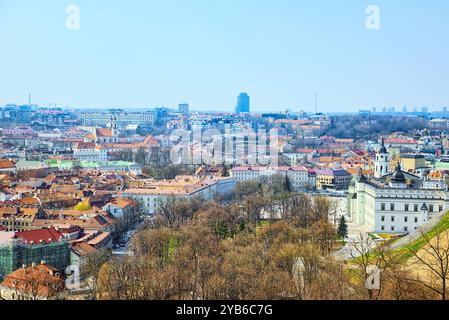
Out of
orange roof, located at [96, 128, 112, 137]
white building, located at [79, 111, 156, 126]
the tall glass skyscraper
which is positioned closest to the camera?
the tall glass skyscraper

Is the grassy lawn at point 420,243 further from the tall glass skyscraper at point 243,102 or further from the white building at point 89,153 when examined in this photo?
the tall glass skyscraper at point 243,102

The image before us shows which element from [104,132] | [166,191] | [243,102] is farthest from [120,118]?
[166,191]

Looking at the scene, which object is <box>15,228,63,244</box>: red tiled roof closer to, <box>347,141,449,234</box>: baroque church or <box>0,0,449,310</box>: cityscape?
Answer: <box>0,0,449,310</box>: cityscape

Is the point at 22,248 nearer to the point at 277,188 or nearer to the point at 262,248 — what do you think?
the point at 262,248

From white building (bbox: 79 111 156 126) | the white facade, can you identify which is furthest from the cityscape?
white building (bbox: 79 111 156 126)

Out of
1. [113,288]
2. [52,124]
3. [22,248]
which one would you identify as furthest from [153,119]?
[113,288]
